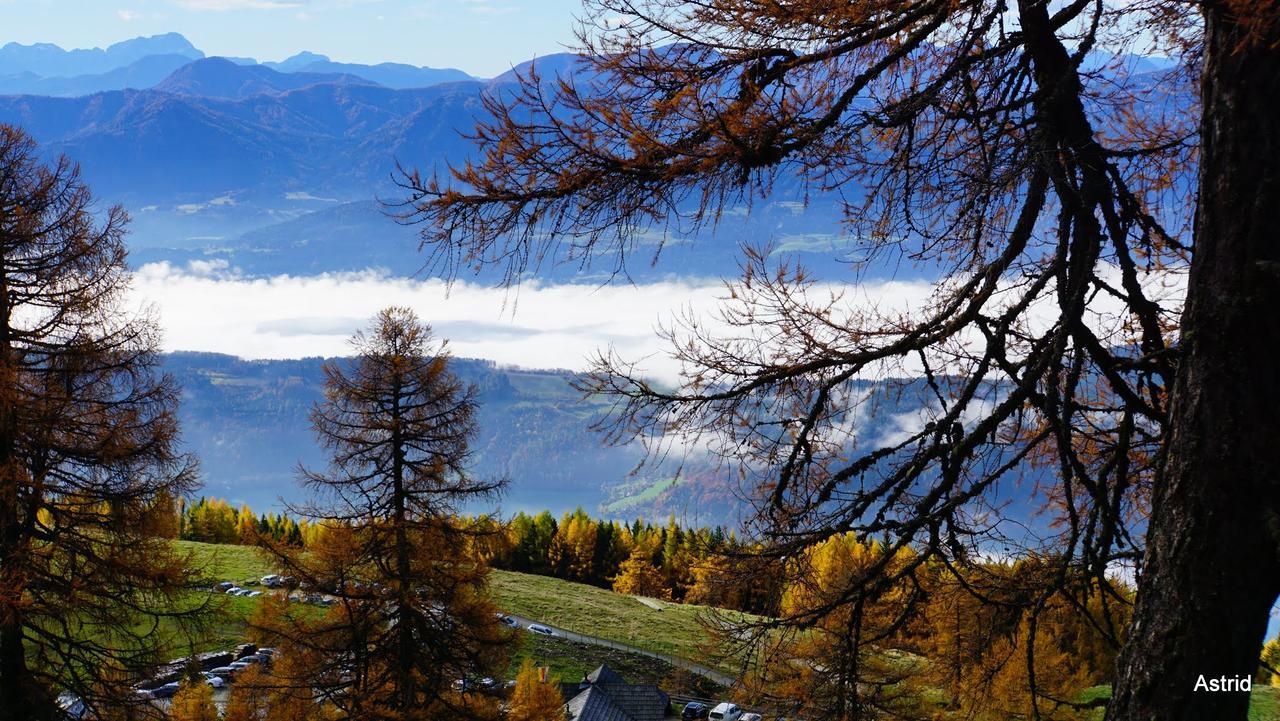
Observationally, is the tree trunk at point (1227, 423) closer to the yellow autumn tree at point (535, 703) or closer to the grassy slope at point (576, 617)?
the yellow autumn tree at point (535, 703)

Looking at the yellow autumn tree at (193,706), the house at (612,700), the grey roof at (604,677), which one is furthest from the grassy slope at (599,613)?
the yellow autumn tree at (193,706)

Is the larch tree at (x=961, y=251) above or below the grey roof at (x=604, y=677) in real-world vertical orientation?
above

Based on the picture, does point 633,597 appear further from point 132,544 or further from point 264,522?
point 132,544

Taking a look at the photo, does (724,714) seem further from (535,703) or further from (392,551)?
(392,551)

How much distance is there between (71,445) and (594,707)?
30307 mm

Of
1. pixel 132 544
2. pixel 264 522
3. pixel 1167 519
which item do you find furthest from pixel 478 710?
pixel 264 522

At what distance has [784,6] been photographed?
505cm

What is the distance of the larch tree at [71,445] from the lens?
12977 millimetres

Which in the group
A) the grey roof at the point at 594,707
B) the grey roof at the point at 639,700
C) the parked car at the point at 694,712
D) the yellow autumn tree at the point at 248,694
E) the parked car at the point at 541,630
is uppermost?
the yellow autumn tree at the point at 248,694

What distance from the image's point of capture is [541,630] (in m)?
64.2

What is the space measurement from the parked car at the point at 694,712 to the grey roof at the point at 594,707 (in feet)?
15.2

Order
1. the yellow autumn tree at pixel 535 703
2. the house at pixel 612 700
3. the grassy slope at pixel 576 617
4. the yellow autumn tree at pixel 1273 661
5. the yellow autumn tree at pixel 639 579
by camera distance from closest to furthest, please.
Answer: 1. the yellow autumn tree at pixel 1273 661
2. the yellow autumn tree at pixel 535 703
3. the house at pixel 612 700
4. the grassy slope at pixel 576 617
5. the yellow autumn tree at pixel 639 579

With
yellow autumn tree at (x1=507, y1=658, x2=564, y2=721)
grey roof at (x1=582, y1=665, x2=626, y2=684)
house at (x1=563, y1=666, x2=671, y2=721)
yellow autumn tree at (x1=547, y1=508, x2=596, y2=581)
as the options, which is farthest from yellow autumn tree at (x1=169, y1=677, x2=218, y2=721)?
yellow autumn tree at (x1=547, y1=508, x2=596, y2=581)

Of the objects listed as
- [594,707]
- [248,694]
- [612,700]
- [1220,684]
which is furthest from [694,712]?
[1220,684]
